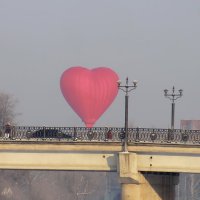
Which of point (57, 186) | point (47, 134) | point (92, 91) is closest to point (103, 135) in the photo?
point (47, 134)

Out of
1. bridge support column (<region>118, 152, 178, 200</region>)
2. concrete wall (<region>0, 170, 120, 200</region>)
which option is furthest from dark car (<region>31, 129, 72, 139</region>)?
concrete wall (<region>0, 170, 120, 200</region>)

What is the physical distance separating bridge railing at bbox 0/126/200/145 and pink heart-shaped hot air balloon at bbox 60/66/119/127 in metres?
41.7

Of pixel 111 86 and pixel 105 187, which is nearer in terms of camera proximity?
pixel 111 86

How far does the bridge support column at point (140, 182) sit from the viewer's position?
56.7 metres

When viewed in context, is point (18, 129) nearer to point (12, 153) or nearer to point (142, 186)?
point (12, 153)

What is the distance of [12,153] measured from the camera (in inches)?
2335

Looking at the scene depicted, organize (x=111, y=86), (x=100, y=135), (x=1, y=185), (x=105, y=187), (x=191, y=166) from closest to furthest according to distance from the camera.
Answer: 1. (x=191, y=166)
2. (x=100, y=135)
3. (x=111, y=86)
4. (x=1, y=185)
5. (x=105, y=187)

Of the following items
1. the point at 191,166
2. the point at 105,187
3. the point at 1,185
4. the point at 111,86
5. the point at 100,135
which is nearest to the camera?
the point at 191,166

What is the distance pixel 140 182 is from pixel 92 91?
1959 inches

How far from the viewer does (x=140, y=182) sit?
57.1m

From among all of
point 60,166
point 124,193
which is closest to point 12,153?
point 60,166

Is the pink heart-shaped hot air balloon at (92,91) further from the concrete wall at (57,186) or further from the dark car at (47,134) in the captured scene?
the dark car at (47,134)

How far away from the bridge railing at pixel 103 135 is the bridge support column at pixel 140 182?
1.42 metres

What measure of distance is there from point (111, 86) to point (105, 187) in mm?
73510
